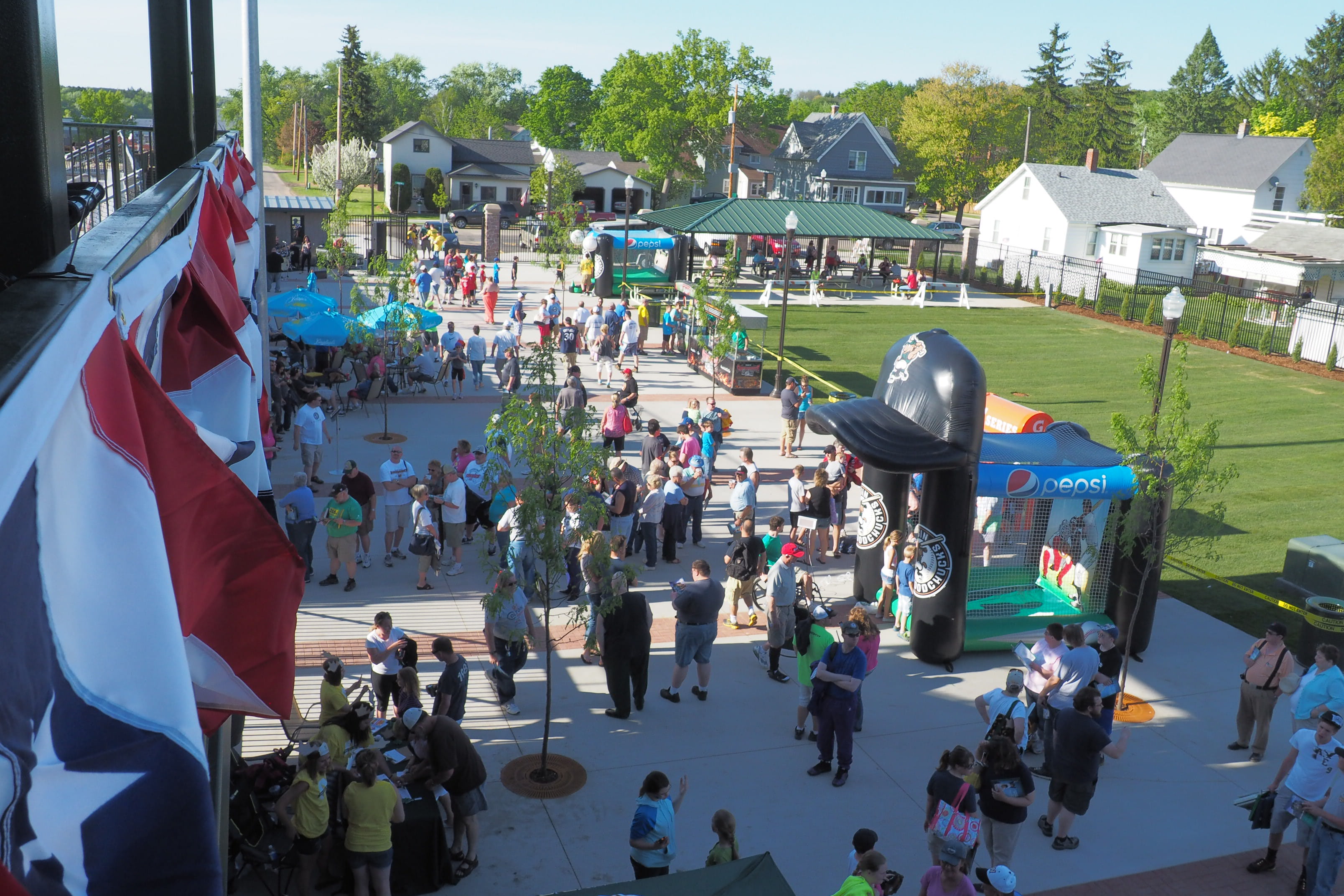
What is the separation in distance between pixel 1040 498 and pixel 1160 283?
42.3 metres

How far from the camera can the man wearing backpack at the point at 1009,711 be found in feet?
32.6

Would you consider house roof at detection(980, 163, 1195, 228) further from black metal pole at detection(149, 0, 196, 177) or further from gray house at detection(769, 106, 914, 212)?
black metal pole at detection(149, 0, 196, 177)

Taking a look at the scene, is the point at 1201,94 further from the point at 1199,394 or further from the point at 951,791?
the point at 951,791

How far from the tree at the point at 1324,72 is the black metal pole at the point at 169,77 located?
117m

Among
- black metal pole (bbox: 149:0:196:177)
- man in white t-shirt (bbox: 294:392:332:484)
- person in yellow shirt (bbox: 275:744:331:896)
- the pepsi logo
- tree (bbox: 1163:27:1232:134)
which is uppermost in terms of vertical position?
tree (bbox: 1163:27:1232:134)

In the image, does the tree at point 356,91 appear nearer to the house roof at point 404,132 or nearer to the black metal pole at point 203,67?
the house roof at point 404,132

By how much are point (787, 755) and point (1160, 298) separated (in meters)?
41.9

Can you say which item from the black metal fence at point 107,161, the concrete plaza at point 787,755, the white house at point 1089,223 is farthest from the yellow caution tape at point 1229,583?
the white house at point 1089,223

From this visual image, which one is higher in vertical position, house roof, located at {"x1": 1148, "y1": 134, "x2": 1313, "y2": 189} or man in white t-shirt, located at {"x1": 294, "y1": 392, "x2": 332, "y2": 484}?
house roof, located at {"x1": 1148, "y1": 134, "x2": 1313, "y2": 189}

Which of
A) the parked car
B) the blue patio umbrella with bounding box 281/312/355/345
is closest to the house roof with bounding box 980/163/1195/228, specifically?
the parked car

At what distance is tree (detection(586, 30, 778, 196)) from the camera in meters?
76.6

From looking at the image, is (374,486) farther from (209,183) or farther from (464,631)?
(209,183)

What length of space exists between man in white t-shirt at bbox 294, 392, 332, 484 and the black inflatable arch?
8.48 metres

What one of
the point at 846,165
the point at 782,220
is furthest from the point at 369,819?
the point at 846,165
